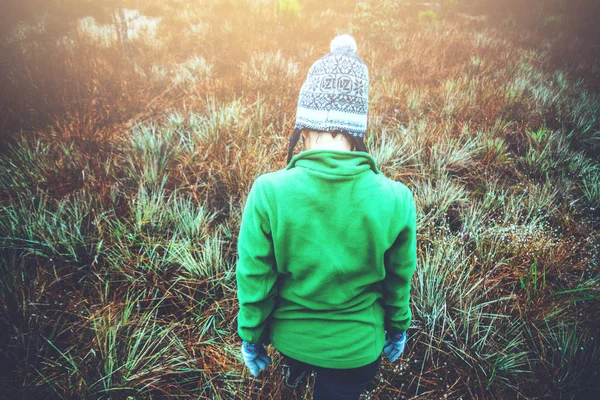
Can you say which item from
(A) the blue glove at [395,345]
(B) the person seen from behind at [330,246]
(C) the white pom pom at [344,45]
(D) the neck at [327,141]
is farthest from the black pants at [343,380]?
(C) the white pom pom at [344,45]

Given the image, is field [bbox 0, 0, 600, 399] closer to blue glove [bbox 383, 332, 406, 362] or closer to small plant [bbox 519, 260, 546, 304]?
small plant [bbox 519, 260, 546, 304]

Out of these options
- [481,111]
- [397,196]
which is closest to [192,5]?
[481,111]

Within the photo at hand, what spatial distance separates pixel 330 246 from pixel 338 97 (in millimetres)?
517

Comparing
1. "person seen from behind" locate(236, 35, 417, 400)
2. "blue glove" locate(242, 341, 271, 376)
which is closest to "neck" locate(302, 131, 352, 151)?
"person seen from behind" locate(236, 35, 417, 400)

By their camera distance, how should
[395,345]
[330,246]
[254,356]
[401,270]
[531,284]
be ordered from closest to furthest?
1. [330,246]
2. [401,270]
3. [254,356]
4. [395,345]
5. [531,284]

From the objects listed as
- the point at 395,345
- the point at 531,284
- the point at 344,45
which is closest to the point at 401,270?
the point at 395,345

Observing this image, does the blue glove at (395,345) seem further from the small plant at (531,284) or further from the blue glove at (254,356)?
the small plant at (531,284)

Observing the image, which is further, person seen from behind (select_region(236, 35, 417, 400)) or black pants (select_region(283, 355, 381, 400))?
black pants (select_region(283, 355, 381, 400))

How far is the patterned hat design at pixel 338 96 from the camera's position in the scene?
905 mm

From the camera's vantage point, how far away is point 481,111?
3760 millimetres

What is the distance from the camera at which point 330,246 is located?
85cm

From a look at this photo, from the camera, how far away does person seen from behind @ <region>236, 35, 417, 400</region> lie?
2.61ft

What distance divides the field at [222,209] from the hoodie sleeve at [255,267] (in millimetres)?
685

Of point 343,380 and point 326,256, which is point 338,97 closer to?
point 326,256
